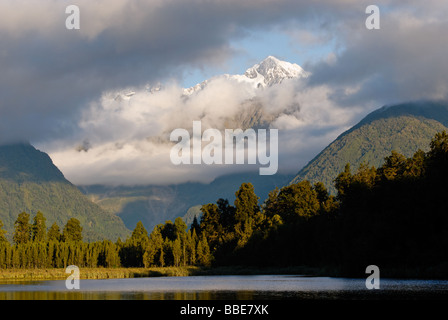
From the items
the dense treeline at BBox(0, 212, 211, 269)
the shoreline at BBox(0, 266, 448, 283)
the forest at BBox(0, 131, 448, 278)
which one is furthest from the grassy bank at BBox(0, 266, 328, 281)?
the dense treeline at BBox(0, 212, 211, 269)

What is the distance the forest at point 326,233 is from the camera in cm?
8856

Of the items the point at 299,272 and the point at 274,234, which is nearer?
the point at 299,272

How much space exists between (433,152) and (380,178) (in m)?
19.7

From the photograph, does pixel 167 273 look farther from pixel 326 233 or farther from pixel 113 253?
pixel 113 253

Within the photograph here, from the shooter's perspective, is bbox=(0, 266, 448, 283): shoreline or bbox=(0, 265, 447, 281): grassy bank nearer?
bbox=(0, 265, 447, 281): grassy bank

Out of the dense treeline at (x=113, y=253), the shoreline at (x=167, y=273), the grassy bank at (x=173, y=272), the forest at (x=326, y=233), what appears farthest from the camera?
the dense treeline at (x=113, y=253)

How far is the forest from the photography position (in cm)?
8856

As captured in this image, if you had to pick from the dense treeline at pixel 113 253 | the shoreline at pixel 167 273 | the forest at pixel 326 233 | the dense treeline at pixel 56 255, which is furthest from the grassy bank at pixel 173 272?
the dense treeline at pixel 56 255

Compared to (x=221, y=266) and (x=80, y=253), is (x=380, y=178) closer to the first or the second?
(x=221, y=266)

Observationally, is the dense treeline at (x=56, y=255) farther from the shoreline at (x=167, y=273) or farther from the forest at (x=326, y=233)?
the shoreline at (x=167, y=273)

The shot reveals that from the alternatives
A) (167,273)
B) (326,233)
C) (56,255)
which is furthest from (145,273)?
(56,255)

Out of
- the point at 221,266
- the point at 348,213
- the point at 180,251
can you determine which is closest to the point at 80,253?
the point at 180,251

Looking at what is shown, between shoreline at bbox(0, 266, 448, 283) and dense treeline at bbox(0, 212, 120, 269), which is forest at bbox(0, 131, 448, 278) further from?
shoreline at bbox(0, 266, 448, 283)
